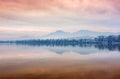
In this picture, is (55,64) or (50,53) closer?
(55,64)

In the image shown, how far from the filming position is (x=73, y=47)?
225 inches

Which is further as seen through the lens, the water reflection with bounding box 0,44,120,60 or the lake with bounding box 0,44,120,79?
the water reflection with bounding box 0,44,120,60

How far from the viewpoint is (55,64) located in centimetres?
444

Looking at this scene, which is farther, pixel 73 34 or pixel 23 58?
pixel 23 58

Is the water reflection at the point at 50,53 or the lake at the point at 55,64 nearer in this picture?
the lake at the point at 55,64

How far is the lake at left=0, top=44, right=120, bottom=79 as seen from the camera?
12.8 ft

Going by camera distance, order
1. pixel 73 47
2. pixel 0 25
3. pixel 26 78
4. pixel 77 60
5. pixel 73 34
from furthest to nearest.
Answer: pixel 73 47 → pixel 77 60 → pixel 73 34 → pixel 0 25 → pixel 26 78

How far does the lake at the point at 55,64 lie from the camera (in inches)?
154

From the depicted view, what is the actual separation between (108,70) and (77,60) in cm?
73

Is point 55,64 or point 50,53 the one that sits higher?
point 50,53

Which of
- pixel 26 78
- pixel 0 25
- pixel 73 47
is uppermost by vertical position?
pixel 0 25

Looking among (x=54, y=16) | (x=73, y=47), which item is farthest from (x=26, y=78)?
(x=73, y=47)

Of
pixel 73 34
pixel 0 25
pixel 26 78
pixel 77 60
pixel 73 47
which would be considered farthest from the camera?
pixel 73 47

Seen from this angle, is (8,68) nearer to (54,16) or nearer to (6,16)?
(6,16)
